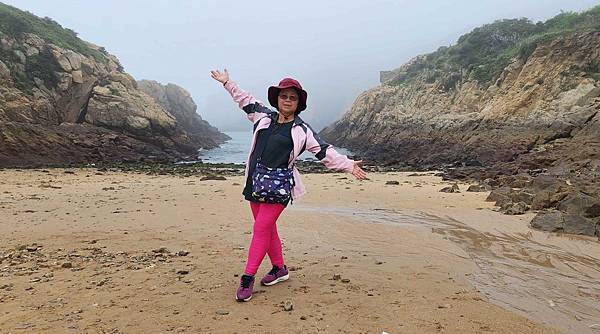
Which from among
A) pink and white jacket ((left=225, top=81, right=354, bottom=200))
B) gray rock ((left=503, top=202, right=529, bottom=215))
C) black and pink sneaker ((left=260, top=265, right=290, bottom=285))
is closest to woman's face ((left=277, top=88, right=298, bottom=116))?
pink and white jacket ((left=225, top=81, right=354, bottom=200))

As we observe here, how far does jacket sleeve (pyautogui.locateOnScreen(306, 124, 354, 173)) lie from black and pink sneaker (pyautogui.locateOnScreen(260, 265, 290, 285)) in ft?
3.57

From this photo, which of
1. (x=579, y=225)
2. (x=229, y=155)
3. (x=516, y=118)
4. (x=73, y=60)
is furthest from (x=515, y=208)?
(x=229, y=155)

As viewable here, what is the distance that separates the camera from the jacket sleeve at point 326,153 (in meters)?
3.74

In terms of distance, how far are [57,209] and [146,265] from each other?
15.7 ft

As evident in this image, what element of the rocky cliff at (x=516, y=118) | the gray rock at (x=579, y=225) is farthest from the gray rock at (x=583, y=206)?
the gray rock at (x=579, y=225)

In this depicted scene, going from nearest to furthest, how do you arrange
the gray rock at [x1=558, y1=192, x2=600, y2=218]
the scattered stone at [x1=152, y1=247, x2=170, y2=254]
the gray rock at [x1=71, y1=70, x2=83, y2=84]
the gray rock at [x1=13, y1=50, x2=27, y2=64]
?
the scattered stone at [x1=152, y1=247, x2=170, y2=254]
the gray rock at [x1=558, y1=192, x2=600, y2=218]
the gray rock at [x1=13, y1=50, x2=27, y2=64]
the gray rock at [x1=71, y1=70, x2=83, y2=84]

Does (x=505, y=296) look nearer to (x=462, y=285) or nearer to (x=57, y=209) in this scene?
(x=462, y=285)

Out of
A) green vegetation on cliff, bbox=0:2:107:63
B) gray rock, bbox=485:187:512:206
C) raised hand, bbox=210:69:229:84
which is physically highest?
green vegetation on cliff, bbox=0:2:107:63

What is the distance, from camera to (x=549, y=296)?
3.69 meters

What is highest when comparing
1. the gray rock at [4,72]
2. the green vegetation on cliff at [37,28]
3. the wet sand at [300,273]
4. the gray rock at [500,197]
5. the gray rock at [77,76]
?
the green vegetation on cliff at [37,28]

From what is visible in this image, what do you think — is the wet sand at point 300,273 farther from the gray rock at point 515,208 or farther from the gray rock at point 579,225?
the gray rock at point 579,225

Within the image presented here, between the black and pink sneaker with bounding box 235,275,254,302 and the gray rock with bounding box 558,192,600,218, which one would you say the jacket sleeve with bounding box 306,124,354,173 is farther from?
the gray rock with bounding box 558,192,600,218

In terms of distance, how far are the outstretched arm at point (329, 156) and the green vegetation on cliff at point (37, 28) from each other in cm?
3164

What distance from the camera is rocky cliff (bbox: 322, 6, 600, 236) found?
11.0 m
